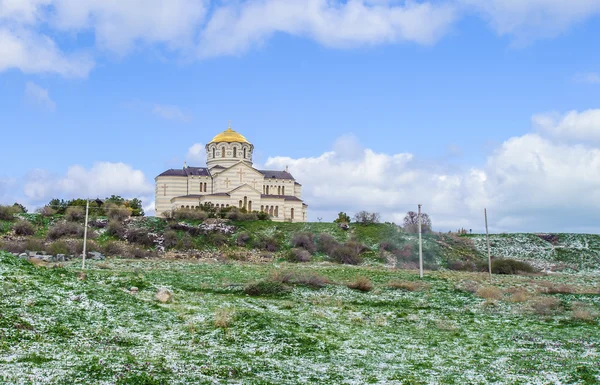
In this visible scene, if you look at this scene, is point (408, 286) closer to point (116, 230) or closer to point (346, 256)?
point (346, 256)

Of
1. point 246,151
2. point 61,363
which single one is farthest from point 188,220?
→ point 61,363

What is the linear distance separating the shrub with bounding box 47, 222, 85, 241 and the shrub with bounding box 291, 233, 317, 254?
70.4ft

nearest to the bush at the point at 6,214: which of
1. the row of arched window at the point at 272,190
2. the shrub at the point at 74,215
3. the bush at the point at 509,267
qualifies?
the shrub at the point at 74,215

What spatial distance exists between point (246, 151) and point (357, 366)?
238ft

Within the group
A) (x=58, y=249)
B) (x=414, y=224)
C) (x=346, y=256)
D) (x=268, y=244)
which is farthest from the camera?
(x=414, y=224)

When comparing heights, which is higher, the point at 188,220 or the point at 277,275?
the point at 188,220

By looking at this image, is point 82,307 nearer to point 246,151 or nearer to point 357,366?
point 357,366

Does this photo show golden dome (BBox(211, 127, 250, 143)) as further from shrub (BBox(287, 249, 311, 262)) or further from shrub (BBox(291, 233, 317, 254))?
shrub (BBox(287, 249, 311, 262))

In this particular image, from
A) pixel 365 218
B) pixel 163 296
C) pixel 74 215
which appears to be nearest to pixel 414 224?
pixel 365 218

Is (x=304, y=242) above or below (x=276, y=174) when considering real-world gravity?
below

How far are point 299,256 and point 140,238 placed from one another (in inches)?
672

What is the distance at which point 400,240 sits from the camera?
61250 millimetres

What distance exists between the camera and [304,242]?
57.7 meters

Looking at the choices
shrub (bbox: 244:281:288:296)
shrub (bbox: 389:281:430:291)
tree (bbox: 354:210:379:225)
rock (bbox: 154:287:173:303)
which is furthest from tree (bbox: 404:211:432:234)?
rock (bbox: 154:287:173:303)
